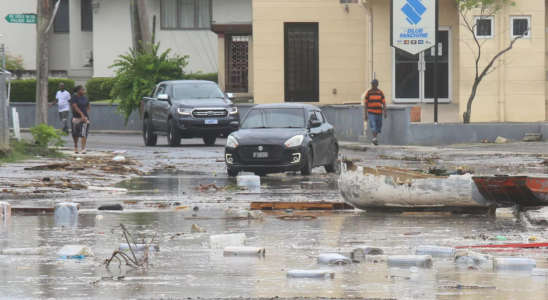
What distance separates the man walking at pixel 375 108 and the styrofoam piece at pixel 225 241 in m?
18.3

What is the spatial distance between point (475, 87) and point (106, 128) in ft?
52.9

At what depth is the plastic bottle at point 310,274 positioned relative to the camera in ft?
25.2

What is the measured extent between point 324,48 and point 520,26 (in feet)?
26.9

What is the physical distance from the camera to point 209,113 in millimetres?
28672

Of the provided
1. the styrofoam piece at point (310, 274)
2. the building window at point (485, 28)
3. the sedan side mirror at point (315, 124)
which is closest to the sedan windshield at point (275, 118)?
the sedan side mirror at point (315, 124)

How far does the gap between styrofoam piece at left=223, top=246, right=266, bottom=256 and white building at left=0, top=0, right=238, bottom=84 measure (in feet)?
143

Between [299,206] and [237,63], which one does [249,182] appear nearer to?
[299,206]

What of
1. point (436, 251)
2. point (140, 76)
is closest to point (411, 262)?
point (436, 251)

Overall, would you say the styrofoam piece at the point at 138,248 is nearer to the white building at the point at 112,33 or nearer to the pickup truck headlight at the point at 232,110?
the pickup truck headlight at the point at 232,110

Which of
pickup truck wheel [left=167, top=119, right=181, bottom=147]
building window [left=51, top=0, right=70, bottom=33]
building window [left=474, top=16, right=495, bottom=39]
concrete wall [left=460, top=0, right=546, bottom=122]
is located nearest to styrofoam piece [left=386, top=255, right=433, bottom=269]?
pickup truck wheel [left=167, top=119, right=181, bottom=147]

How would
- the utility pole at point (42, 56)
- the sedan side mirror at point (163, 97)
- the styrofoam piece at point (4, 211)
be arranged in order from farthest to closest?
the utility pole at point (42, 56) → the sedan side mirror at point (163, 97) → the styrofoam piece at point (4, 211)

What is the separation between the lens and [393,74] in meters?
34.5

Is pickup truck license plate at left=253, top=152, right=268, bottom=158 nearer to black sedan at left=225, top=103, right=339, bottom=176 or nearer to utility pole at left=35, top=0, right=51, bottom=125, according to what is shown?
black sedan at left=225, top=103, right=339, bottom=176

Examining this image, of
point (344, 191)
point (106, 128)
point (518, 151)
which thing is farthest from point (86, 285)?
point (106, 128)
